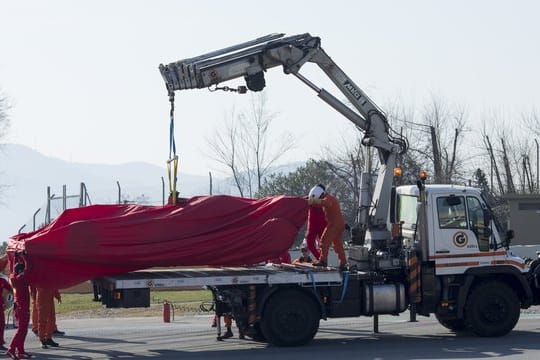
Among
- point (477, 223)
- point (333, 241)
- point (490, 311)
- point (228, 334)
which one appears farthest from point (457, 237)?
point (228, 334)

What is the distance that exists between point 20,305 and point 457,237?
7.77m

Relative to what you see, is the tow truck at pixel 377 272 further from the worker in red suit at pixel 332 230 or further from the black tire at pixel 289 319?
the worker in red suit at pixel 332 230

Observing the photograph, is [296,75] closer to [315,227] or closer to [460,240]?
[315,227]

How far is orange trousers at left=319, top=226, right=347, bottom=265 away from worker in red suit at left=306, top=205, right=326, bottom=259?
478 mm

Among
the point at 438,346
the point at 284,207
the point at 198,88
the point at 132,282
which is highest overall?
the point at 198,88

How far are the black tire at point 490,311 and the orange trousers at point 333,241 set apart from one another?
2.44 m

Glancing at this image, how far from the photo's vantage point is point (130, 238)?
18234 mm

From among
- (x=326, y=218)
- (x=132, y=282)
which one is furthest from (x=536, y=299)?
(x=132, y=282)

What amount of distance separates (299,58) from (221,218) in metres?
3.74

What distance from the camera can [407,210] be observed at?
20375mm

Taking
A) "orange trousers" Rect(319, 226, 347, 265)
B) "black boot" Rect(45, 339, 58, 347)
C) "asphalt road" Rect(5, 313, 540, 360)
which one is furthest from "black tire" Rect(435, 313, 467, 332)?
"black boot" Rect(45, 339, 58, 347)

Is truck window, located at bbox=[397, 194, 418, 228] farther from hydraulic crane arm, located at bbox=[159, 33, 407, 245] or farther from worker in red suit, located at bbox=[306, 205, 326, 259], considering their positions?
worker in red suit, located at bbox=[306, 205, 326, 259]

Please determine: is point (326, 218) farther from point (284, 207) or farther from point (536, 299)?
point (536, 299)

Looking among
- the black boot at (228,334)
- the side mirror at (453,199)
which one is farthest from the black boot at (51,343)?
the side mirror at (453,199)
